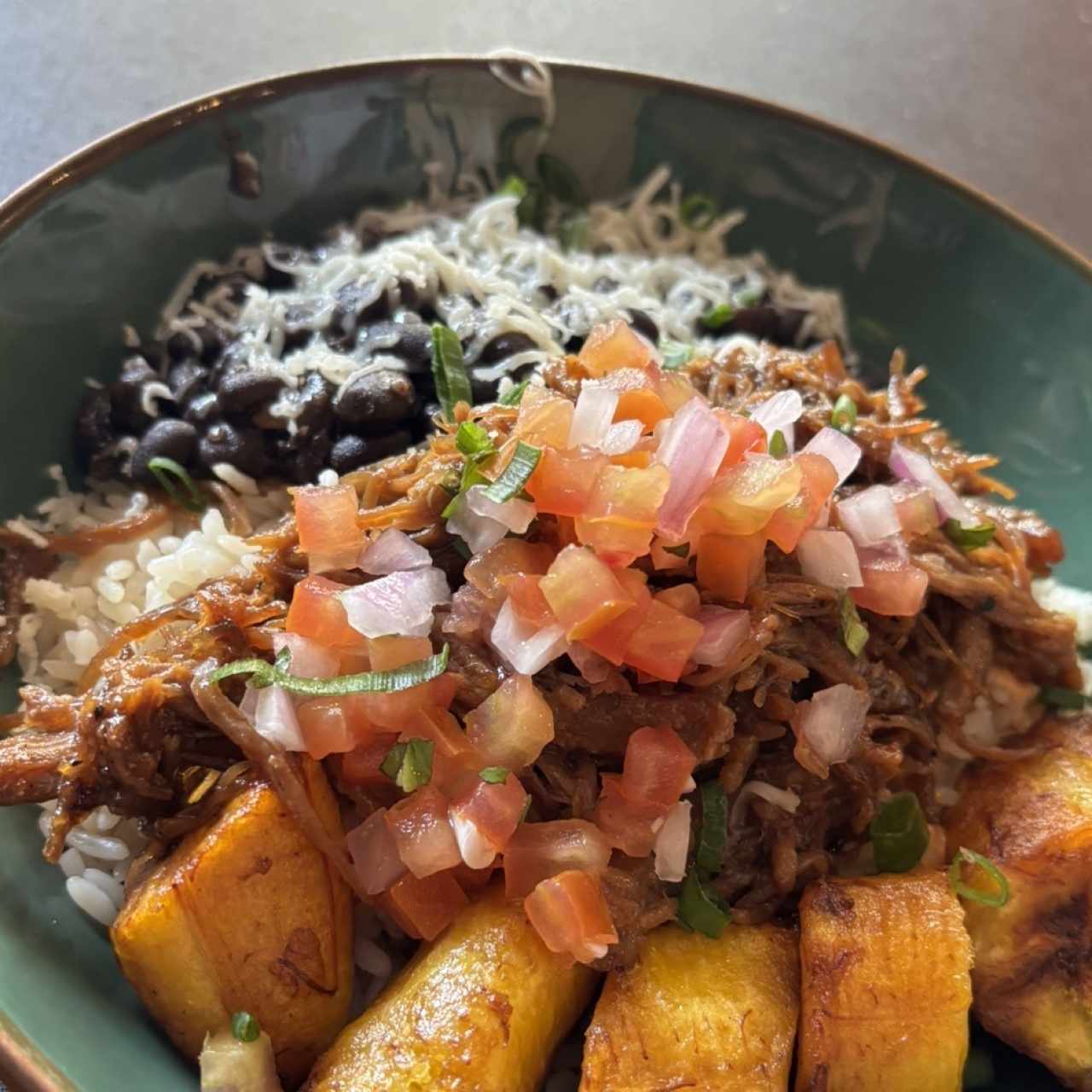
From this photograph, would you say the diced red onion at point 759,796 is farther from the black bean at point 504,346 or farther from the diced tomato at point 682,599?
the black bean at point 504,346

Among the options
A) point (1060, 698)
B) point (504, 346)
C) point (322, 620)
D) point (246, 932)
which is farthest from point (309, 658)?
point (1060, 698)

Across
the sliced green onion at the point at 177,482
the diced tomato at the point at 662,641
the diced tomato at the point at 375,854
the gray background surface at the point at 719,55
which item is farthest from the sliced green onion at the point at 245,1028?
the gray background surface at the point at 719,55

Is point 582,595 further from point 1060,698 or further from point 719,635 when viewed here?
point 1060,698

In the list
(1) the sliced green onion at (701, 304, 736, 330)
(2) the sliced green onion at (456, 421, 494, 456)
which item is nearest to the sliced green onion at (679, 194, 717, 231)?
(1) the sliced green onion at (701, 304, 736, 330)

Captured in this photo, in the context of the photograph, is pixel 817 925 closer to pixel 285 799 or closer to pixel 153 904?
pixel 285 799

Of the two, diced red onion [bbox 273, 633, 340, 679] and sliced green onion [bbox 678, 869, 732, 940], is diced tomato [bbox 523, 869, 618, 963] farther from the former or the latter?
diced red onion [bbox 273, 633, 340, 679]
